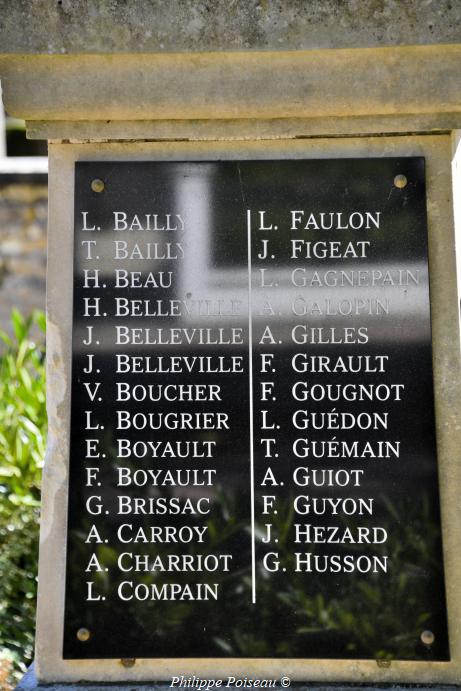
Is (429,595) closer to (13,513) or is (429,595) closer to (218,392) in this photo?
(218,392)

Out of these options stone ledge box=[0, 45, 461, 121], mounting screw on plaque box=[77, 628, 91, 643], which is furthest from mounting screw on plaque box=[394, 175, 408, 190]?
mounting screw on plaque box=[77, 628, 91, 643]

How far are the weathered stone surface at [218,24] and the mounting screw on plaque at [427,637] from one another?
5.69ft

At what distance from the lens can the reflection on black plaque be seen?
2.46m

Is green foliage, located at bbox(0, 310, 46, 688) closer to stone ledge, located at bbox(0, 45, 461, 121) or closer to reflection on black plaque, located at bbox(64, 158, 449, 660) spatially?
reflection on black plaque, located at bbox(64, 158, 449, 660)

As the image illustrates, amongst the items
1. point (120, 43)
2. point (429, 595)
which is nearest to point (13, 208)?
point (120, 43)

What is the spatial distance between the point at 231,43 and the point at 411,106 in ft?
1.84

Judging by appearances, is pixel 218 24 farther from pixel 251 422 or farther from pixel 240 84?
pixel 251 422

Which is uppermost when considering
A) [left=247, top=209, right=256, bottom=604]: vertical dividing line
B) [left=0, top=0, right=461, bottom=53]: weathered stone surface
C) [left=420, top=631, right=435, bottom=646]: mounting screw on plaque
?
[left=0, top=0, right=461, bottom=53]: weathered stone surface

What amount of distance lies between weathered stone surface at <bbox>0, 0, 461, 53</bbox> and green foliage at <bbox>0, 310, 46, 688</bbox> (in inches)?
88.9

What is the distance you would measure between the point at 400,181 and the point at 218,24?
0.72 m

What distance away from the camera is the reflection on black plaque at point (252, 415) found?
8.08 ft

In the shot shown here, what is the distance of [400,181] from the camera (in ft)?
8.18

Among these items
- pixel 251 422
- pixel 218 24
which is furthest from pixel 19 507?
pixel 218 24

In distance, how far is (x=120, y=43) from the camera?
7.76ft
